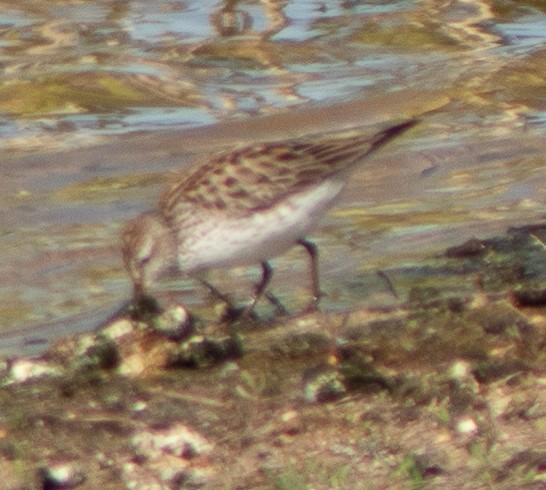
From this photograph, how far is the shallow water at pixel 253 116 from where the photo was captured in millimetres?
9336

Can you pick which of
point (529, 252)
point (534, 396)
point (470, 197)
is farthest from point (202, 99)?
point (534, 396)

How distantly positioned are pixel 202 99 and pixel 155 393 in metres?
6.69

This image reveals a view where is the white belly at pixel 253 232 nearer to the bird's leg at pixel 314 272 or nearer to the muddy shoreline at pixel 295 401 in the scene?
the muddy shoreline at pixel 295 401

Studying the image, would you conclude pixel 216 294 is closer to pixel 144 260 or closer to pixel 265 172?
pixel 144 260

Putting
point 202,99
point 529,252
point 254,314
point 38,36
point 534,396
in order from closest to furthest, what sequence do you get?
point 534,396 < point 254,314 < point 529,252 < point 202,99 < point 38,36

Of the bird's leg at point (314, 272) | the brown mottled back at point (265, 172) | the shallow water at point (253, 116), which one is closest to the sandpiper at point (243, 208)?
the brown mottled back at point (265, 172)

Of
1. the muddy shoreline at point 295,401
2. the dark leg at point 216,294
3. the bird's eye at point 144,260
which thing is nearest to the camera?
the muddy shoreline at point 295,401

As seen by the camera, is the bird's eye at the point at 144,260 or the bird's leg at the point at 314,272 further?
the bird's leg at the point at 314,272

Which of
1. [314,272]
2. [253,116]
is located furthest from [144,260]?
[253,116]

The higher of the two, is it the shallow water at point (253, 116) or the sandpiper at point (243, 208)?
the sandpiper at point (243, 208)

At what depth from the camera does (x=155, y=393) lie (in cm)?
651

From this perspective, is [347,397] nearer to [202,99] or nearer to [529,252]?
[529,252]

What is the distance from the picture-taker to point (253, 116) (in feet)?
41.1

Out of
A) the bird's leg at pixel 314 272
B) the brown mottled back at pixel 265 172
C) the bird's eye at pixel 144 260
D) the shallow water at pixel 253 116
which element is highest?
the brown mottled back at pixel 265 172
